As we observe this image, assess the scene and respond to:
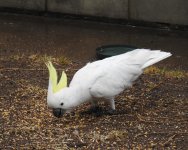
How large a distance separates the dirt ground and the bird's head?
0.16 metres

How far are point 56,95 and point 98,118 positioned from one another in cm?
49

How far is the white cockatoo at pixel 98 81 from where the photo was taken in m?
4.26

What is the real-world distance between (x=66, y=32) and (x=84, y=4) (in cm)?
79

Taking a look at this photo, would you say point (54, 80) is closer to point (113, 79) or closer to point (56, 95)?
point (56, 95)

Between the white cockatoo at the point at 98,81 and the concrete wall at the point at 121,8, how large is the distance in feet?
12.7

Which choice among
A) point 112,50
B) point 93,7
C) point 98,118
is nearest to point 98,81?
point 98,118

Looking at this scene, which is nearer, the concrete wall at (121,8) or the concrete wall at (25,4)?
the concrete wall at (121,8)

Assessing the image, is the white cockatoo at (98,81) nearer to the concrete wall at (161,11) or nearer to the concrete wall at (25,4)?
the concrete wall at (161,11)

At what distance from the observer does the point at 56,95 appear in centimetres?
424

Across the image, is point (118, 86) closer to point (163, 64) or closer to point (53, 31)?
point (163, 64)

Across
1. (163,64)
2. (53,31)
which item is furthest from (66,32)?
(163,64)

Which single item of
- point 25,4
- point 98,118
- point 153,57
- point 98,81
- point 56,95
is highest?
point 25,4

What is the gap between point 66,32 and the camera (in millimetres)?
8266

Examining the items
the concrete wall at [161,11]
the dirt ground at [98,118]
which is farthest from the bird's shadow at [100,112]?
the concrete wall at [161,11]
